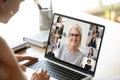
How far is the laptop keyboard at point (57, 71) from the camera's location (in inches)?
54.0

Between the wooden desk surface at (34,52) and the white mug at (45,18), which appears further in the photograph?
the white mug at (45,18)

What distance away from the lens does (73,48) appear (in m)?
1.46

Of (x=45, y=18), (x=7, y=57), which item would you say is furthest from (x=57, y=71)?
(x=45, y=18)

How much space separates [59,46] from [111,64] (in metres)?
0.30

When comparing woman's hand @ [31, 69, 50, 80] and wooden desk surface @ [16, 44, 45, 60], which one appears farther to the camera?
wooden desk surface @ [16, 44, 45, 60]

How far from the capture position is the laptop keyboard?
4.50ft

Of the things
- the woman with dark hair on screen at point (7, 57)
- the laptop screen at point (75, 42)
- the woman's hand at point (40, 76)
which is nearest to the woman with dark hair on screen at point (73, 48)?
the laptop screen at point (75, 42)

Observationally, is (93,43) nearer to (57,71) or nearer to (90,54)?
(90,54)

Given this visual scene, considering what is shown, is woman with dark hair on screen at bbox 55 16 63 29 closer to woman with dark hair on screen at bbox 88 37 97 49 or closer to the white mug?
woman with dark hair on screen at bbox 88 37 97 49

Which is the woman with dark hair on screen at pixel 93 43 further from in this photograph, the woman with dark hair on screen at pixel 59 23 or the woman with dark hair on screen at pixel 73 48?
the woman with dark hair on screen at pixel 59 23

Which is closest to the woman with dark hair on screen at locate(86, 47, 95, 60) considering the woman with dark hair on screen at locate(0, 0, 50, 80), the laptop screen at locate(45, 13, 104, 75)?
the laptop screen at locate(45, 13, 104, 75)

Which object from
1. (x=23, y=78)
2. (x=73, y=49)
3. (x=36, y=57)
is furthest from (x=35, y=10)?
(x=23, y=78)

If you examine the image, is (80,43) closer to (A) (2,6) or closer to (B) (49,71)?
(B) (49,71)

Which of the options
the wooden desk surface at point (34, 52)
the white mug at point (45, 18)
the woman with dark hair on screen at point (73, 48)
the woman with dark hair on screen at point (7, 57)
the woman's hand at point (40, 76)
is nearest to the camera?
the woman with dark hair on screen at point (7, 57)
